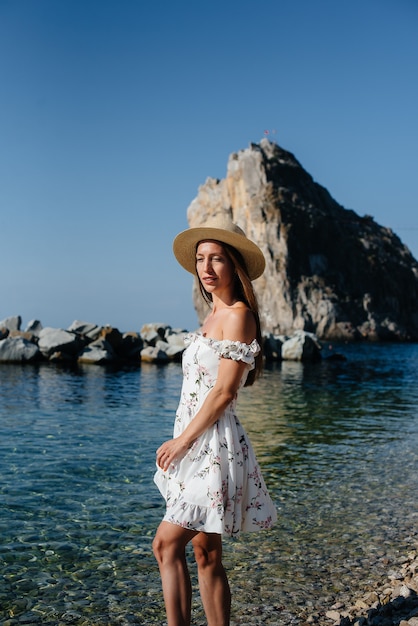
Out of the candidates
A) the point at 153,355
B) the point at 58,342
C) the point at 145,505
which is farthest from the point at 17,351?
the point at 145,505

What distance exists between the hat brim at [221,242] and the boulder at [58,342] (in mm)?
29411

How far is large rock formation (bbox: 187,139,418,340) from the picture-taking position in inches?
3935

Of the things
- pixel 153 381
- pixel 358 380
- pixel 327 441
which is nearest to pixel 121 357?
pixel 153 381

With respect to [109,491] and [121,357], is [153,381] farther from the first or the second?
[109,491]

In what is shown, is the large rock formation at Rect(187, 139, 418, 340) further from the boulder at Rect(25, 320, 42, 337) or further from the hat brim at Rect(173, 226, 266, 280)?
the hat brim at Rect(173, 226, 266, 280)

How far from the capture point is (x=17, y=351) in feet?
102

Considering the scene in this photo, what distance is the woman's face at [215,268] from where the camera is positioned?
3834mm

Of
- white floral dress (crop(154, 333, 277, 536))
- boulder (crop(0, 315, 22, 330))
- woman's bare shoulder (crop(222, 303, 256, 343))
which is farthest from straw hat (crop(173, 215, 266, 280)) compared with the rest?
boulder (crop(0, 315, 22, 330))

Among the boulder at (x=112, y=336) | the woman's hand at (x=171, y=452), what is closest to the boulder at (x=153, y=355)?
the boulder at (x=112, y=336)

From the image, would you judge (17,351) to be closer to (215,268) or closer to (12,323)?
(12,323)

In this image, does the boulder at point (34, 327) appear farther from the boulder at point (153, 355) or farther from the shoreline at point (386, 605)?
the shoreline at point (386, 605)

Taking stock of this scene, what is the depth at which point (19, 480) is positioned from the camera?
9.13m

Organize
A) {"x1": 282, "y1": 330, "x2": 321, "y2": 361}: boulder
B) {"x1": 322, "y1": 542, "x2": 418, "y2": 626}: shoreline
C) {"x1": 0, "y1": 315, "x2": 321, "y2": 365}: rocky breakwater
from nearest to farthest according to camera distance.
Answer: {"x1": 322, "y1": 542, "x2": 418, "y2": 626}: shoreline → {"x1": 0, "y1": 315, "x2": 321, "y2": 365}: rocky breakwater → {"x1": 282, "y1": 330, "x2": 321, "y2": 361}: boulder

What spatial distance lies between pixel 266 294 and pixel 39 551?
97.2 meters
